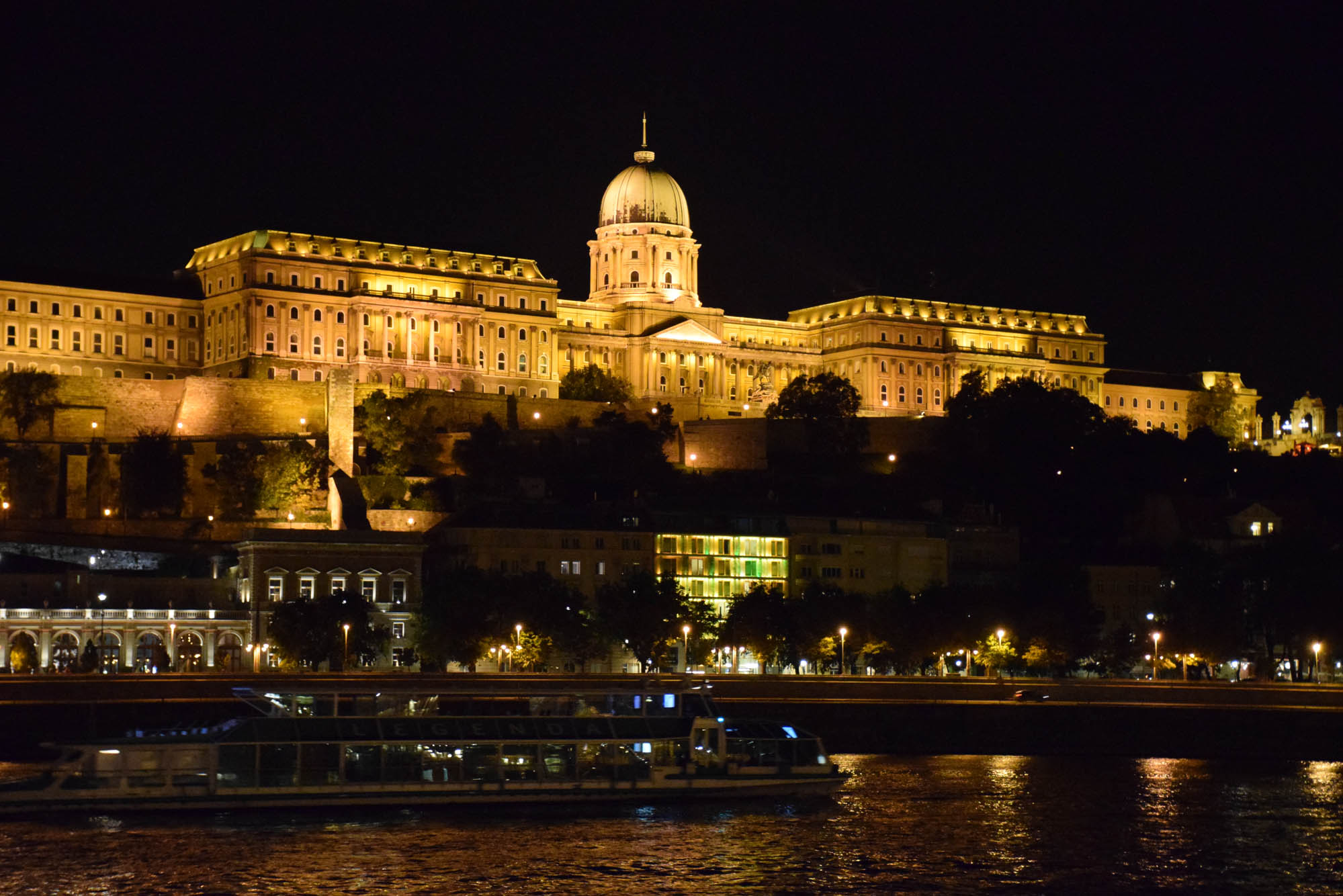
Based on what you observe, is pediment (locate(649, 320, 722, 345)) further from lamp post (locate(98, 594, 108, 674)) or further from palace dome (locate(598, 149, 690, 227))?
lamp post (locate(98, 594, 108, 674))

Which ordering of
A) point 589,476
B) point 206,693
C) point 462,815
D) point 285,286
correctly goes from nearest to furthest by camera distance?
point 462,815, point 206,693, point 589,476, point 285,286

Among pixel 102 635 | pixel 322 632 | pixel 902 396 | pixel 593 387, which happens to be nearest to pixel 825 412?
pixel 593 387

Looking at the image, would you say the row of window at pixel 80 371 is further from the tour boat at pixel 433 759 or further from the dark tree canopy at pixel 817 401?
the tour boat at pixel 433 759

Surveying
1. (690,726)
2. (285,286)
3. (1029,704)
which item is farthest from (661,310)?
(690,726)

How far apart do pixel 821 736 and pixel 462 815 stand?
73.8 ft

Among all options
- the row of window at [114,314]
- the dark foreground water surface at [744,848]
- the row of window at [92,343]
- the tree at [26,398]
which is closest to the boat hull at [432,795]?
the dark foreground water surface at [744,848]

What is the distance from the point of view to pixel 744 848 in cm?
6097

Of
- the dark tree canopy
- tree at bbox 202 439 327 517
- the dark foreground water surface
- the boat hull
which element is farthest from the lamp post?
the dark tree canopy

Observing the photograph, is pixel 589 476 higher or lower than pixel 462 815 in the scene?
higher

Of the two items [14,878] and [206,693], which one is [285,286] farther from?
[14,878]

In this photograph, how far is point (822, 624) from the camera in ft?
363

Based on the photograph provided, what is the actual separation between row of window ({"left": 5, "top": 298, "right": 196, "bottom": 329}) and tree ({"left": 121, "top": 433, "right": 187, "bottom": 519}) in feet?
86.1

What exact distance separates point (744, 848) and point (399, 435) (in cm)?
8144

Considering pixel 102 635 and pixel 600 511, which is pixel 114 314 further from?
pixel 102 635
